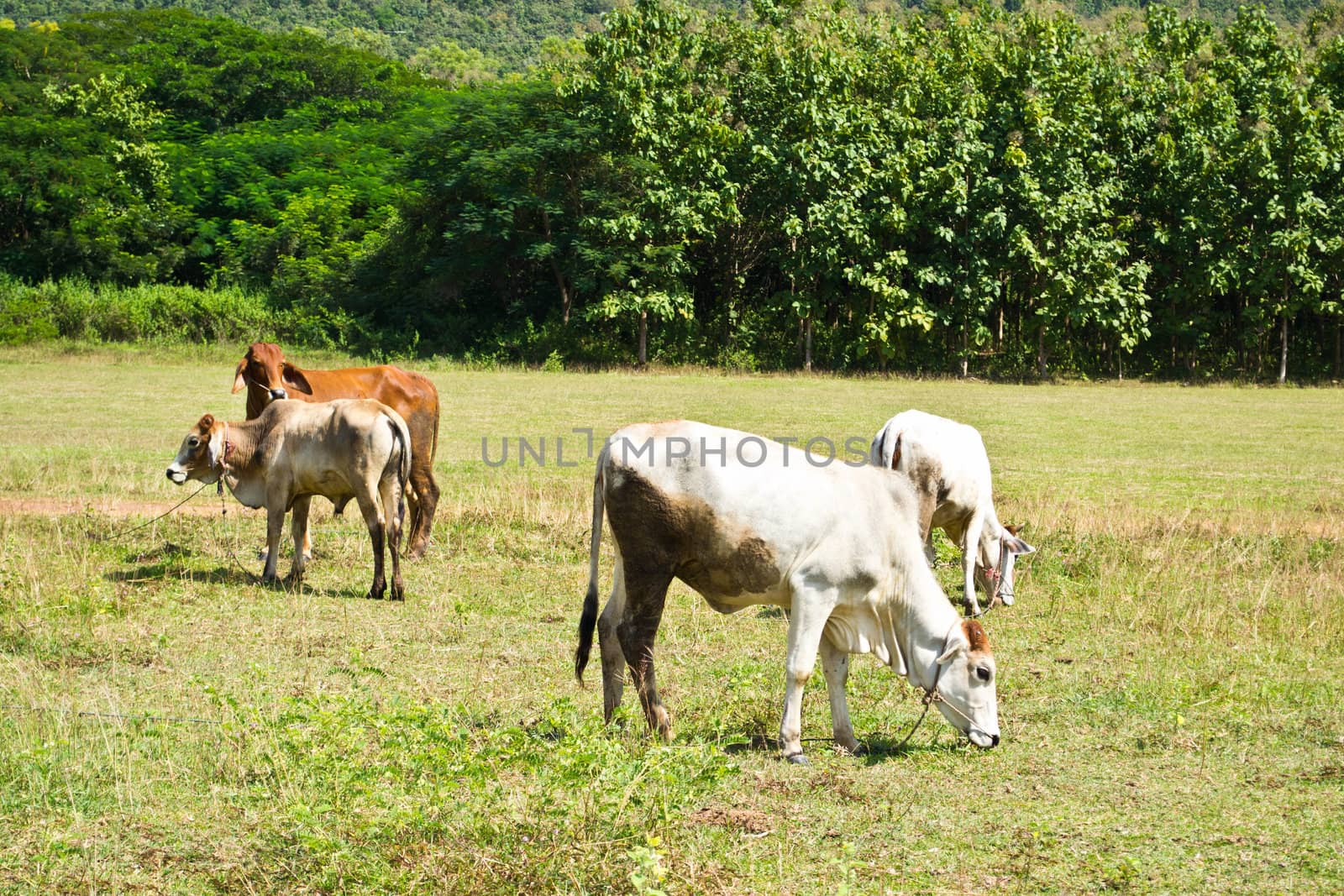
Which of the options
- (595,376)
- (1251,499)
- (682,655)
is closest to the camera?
(682,655)

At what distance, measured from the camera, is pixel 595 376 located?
121 feet

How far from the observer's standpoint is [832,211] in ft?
127

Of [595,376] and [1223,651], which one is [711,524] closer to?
[1223,651]

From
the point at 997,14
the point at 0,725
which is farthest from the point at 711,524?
the point at 997,14

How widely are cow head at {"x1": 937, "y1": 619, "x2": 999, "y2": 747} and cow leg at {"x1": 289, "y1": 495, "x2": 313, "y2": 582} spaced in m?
5.98

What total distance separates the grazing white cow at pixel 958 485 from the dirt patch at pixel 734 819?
5032 millimetres

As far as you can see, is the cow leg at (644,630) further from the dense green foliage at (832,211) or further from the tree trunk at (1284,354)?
the tree trunk at (1284,354)

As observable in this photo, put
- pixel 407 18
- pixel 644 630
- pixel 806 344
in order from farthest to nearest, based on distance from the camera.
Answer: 1. pixel 407 18
2. pixel 806 344
3. pixel 644 630

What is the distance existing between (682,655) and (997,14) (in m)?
44.3

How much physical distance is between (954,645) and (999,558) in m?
4.14

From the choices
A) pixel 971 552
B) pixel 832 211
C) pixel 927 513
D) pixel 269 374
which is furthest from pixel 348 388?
pixel 832 211

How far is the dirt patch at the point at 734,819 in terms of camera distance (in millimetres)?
5789

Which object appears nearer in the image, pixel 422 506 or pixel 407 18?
pixel 422 506

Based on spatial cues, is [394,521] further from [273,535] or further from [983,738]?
[983,738]
